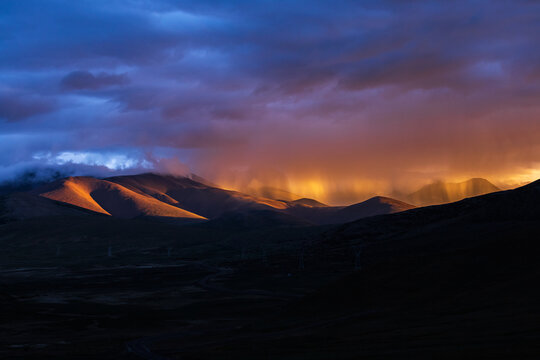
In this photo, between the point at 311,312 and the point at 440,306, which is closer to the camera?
the point at 440,306

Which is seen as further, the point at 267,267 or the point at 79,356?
the point at 267,267

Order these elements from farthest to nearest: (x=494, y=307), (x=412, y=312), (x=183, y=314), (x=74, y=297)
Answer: (x=74, y=297) → (x=183, y=314) → (x=412, y=312) → (x=494, y=307)

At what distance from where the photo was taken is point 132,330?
7062cm

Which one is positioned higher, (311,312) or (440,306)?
(440,306)

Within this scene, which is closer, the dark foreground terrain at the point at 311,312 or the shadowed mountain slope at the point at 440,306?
the shadowed mountain slope at the point at 440,306

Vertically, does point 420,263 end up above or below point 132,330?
above

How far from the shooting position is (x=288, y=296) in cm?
9850

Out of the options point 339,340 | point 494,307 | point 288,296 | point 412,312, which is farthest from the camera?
point 288,296

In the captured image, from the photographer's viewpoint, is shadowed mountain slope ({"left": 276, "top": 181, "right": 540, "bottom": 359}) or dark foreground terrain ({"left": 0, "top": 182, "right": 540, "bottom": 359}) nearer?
shadowed mountain slope ({"left": 276, "top": 181, "right": 540, "bottom": 359})

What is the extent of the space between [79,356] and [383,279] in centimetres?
3878

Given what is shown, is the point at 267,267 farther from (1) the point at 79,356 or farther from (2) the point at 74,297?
(1) the point at 79,356

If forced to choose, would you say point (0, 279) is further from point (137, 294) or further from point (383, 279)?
point (383, 279)

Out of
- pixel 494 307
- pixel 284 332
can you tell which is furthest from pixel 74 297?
pixel 494 307

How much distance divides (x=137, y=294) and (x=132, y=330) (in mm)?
39070
